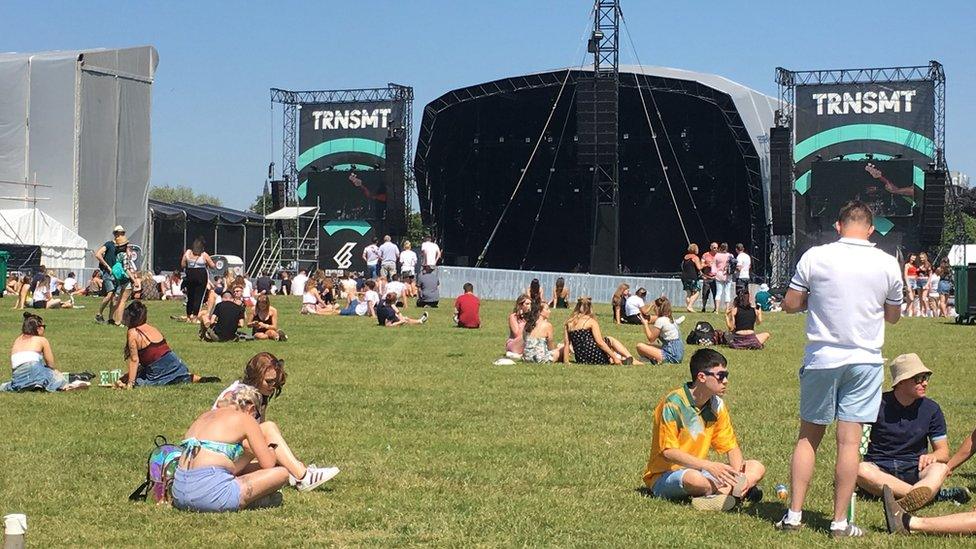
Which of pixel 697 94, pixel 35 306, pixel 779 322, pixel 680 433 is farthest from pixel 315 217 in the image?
pixel 680 433

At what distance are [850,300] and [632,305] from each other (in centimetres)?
1789

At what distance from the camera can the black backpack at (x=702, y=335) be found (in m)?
20.2

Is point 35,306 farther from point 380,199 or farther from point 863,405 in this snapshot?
point 380,199

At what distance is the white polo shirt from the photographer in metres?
6.49

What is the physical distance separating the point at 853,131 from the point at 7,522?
4509 centimetres

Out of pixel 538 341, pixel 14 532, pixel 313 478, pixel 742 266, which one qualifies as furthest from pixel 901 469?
pixel 742 266

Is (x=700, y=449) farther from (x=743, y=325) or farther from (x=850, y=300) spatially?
(x=743, y=325)

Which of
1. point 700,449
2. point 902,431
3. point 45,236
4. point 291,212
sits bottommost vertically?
point 700,449

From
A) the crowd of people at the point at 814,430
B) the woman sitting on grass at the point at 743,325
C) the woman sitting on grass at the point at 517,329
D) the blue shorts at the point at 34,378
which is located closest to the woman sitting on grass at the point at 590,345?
the woman sitting on grass at the point at 517,329

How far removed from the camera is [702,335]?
20.3 m

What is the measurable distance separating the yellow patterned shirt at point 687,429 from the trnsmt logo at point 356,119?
159 feet

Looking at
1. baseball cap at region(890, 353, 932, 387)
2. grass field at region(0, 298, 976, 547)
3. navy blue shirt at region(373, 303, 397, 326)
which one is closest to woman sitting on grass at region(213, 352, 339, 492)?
grass field at region(0, 298, 976, 547)

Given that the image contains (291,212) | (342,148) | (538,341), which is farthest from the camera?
(342,148)

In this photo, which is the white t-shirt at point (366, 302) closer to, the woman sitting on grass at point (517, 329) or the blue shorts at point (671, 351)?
the woman sitting on grass at point (517, 329)
